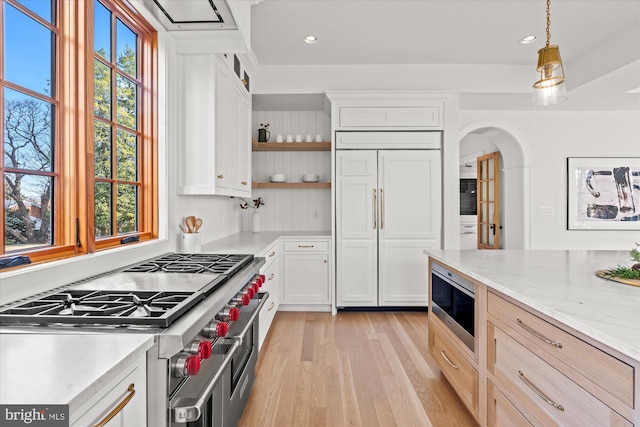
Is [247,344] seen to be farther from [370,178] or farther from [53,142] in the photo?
[370,178]

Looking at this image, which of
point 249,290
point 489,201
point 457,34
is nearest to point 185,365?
point 249,290

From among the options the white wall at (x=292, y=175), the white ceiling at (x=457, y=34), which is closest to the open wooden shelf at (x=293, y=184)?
the white wall at (x=292, y=175)

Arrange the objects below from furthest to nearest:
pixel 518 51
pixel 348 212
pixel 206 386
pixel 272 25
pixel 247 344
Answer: pixel 348 212
pixel 518 51
pixel 272 25
pixel 247 344
pixel 206 386

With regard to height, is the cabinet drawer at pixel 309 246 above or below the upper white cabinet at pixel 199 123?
below

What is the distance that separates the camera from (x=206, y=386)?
117cm

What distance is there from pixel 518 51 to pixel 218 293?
3988mm

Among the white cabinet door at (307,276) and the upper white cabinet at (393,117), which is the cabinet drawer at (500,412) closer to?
the white cabinet door at (307,276)

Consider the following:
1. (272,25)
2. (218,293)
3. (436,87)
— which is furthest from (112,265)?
(436,87)

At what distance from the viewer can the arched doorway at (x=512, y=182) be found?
4.98 metres

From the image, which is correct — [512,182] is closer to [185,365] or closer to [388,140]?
[388,140]

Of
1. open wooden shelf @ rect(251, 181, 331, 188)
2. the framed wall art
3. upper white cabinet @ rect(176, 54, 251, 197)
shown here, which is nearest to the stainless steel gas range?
upper white cabinet @ rect(176, 54, 251, 197)

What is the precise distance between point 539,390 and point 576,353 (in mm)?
278

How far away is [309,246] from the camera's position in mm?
4113

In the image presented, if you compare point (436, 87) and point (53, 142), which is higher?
point (436, 87)
